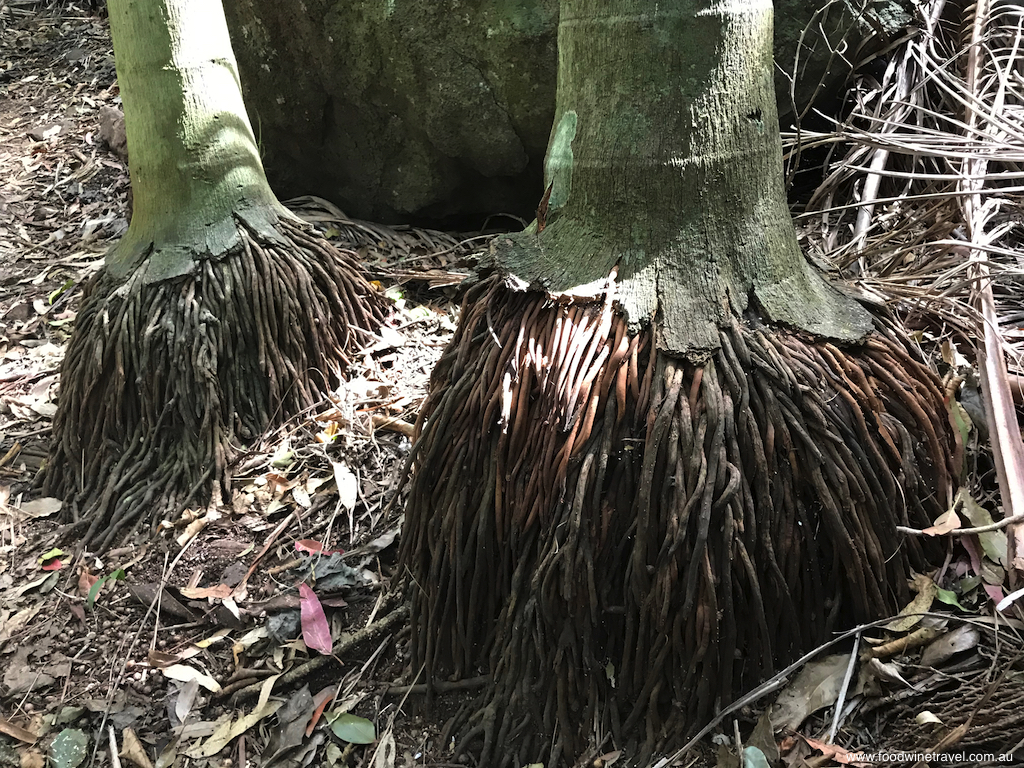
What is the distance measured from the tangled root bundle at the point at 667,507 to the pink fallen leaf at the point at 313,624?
53cm

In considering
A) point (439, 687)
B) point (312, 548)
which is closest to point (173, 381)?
point (312, 548)

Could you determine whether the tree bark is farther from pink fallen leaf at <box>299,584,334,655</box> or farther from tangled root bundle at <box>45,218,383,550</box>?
pink fallen leaf at <box>299,584,334,655</box>

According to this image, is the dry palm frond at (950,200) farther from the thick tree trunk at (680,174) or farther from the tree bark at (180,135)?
the tree bark at (180,135)

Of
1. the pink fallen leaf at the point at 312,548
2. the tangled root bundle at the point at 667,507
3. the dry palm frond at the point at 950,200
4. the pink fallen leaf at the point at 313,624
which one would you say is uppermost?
the dry palm frond at the point at 950,200

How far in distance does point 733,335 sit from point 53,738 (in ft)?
6.26

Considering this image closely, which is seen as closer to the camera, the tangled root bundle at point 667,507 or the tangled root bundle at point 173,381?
the tangled root bundle at point 667,507

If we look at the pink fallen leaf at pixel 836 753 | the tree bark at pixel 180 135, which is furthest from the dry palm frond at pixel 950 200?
the tree bark at pixel 180 135

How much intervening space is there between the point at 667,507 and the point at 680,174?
2.16 ft

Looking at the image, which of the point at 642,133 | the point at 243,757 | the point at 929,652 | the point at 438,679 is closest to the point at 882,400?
the point at 929,652

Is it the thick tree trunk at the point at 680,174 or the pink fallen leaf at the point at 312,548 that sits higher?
the thick tree trunk at the point at 680,174

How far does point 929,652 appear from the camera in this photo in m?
1.49

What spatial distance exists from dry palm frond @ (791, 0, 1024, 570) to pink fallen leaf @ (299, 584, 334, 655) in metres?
1.56

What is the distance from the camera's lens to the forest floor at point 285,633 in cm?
146

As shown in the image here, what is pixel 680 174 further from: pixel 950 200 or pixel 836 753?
pixel 950 200
